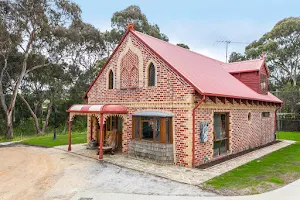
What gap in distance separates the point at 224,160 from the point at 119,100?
6554 millimetres

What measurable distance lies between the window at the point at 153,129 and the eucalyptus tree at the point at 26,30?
1762 cm

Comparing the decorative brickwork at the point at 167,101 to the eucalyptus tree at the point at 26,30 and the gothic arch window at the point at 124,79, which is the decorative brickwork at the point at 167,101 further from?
the eucalyptus tree at the point at 26,30

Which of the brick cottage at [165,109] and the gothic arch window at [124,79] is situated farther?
the gothic arch window at [124,79]

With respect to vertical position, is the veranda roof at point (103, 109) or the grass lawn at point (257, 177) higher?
the veranda roof at point (103, 109)

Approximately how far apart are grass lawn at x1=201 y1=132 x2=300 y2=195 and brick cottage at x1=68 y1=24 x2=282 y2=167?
1.81 m

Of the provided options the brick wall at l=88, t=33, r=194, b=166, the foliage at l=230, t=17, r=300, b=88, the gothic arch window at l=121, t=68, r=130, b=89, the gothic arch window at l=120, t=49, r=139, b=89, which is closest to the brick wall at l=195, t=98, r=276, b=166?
the brick wall at l=88, t=33, r=194, b=166

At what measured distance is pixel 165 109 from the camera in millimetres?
10766

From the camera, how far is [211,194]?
6672 mm

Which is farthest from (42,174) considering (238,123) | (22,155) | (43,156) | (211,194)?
(238,123)

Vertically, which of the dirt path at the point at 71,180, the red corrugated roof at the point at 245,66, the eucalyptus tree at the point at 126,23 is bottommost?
the dirt path at the point at 71,180

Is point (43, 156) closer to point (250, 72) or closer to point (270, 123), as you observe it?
point (250, 72)

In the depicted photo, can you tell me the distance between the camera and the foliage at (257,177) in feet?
23.4

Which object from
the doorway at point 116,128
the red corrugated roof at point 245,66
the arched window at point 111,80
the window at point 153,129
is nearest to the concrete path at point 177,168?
the window at point 153,129

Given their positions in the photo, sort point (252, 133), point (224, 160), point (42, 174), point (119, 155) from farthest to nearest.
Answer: point (252, 133) < point (119, 155) < point (224, 160) < point (42, 174)
